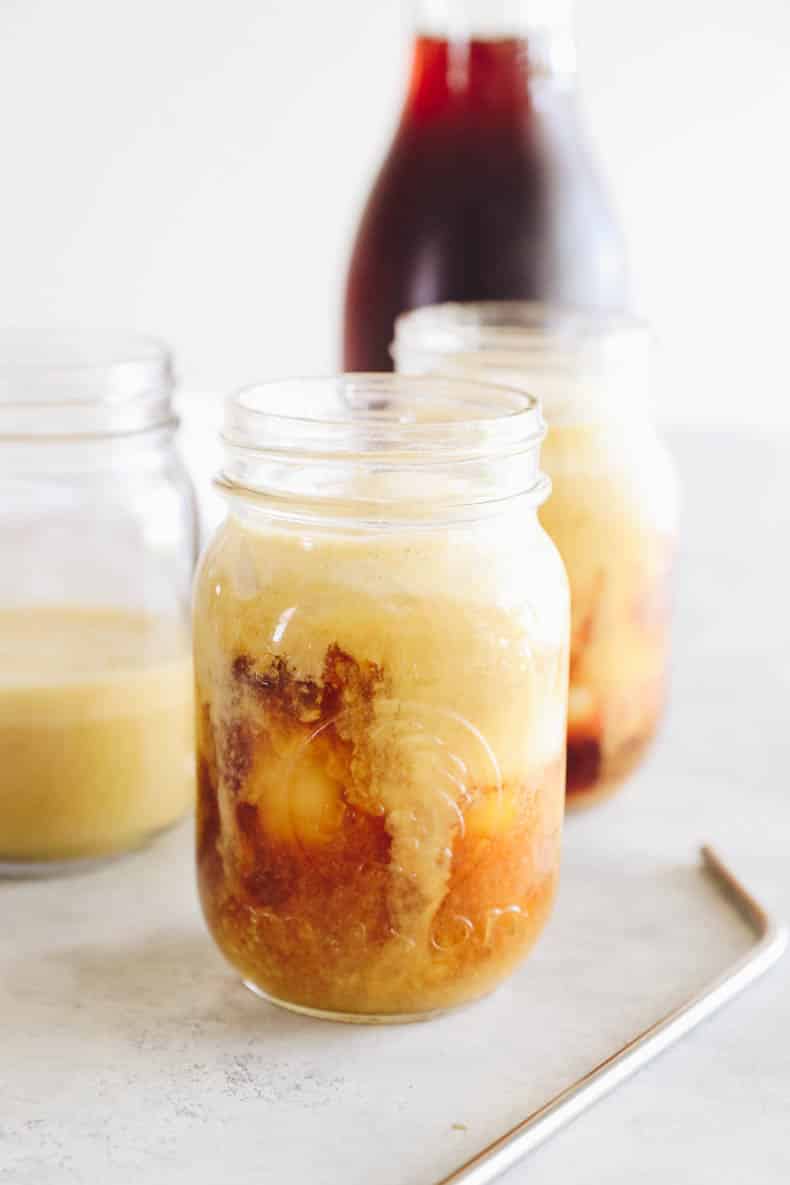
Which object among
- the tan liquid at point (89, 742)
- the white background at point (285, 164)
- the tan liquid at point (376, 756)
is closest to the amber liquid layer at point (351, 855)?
the tan liquid at point (376, 756)

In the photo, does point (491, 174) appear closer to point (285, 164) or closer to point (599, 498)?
point (599, 498)

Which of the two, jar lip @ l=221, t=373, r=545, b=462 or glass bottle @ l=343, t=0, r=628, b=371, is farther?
glass bottle @ l=343, t=0, r=628, b=371

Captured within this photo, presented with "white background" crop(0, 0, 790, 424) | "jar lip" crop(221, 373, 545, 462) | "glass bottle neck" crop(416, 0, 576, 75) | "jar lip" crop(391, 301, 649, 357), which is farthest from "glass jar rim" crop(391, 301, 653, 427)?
"white background" crop(0, 0, 790, 424)

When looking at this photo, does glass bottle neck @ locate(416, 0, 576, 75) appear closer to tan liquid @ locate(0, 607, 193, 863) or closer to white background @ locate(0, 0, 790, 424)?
tan liquid @ locate(0, 607, 193, 863)

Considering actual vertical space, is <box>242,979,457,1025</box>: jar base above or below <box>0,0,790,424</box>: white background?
below

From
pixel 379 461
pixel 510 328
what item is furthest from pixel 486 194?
pixel 379 461

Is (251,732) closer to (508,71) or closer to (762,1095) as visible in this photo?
(762,1095)

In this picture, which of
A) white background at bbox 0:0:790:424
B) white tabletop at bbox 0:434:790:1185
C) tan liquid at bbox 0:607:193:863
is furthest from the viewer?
white background at bbox 0:0:790:424
